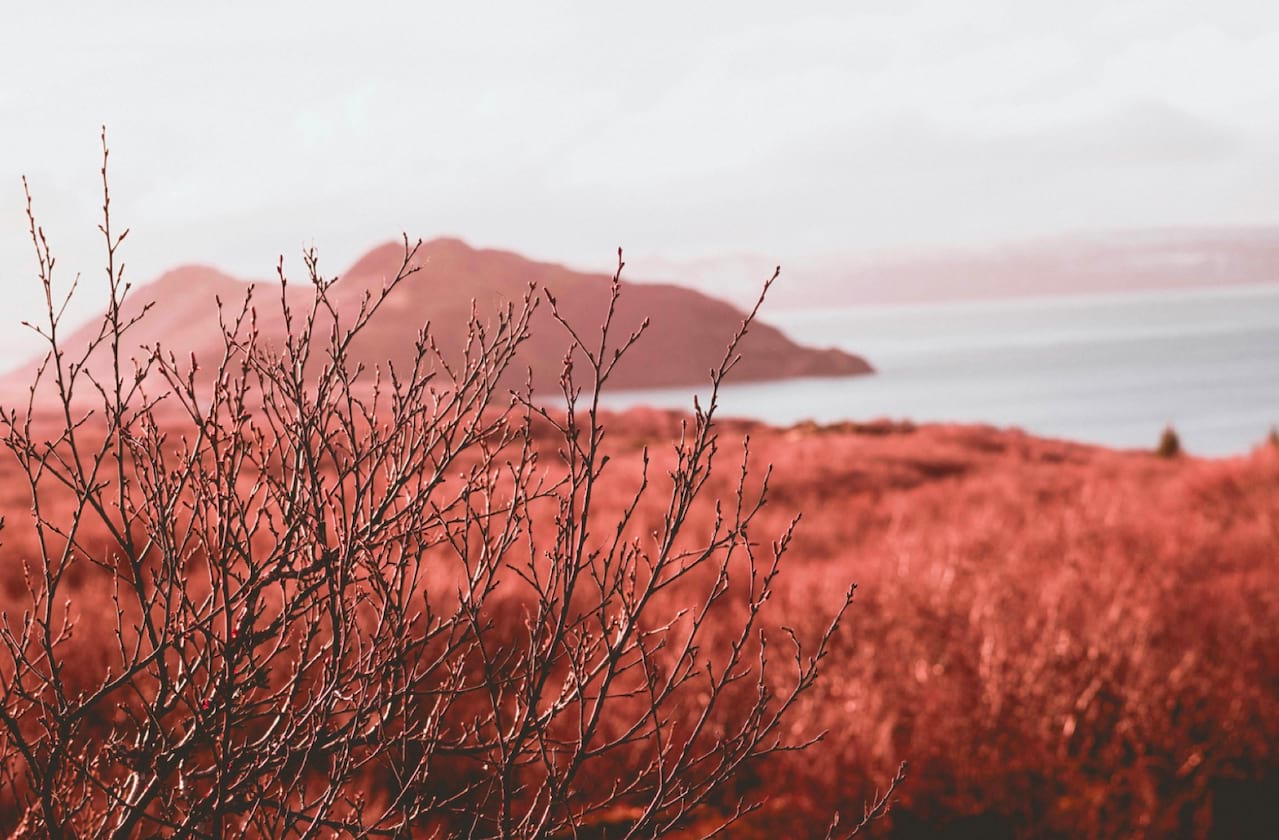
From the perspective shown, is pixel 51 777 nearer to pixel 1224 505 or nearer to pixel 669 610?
pixel 669 610

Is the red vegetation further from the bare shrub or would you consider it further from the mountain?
the bare shrub

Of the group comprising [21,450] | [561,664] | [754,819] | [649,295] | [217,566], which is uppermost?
[649,295]

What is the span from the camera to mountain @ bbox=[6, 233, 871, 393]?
258 centimetres

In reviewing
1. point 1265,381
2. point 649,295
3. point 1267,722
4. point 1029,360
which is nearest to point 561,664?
point 1267,722

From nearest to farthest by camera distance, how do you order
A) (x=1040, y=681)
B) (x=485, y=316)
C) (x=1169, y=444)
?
(x=485, y=316) < (x=1040, y=681) < (x=1169, y=444)

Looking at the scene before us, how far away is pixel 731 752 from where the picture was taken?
87.4 inches

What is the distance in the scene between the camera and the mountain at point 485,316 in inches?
102

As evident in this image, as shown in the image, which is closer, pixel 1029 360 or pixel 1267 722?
pixel 1267 722

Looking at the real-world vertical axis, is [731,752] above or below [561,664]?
above

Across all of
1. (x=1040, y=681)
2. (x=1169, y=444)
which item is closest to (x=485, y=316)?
(x=1040, y=681)

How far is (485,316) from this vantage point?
291 cm

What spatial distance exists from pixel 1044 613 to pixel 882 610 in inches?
44.5

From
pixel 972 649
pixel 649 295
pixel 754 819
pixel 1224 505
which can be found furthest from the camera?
pixel 649 295

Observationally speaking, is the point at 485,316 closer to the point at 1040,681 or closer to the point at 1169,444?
the point at 1040,681
